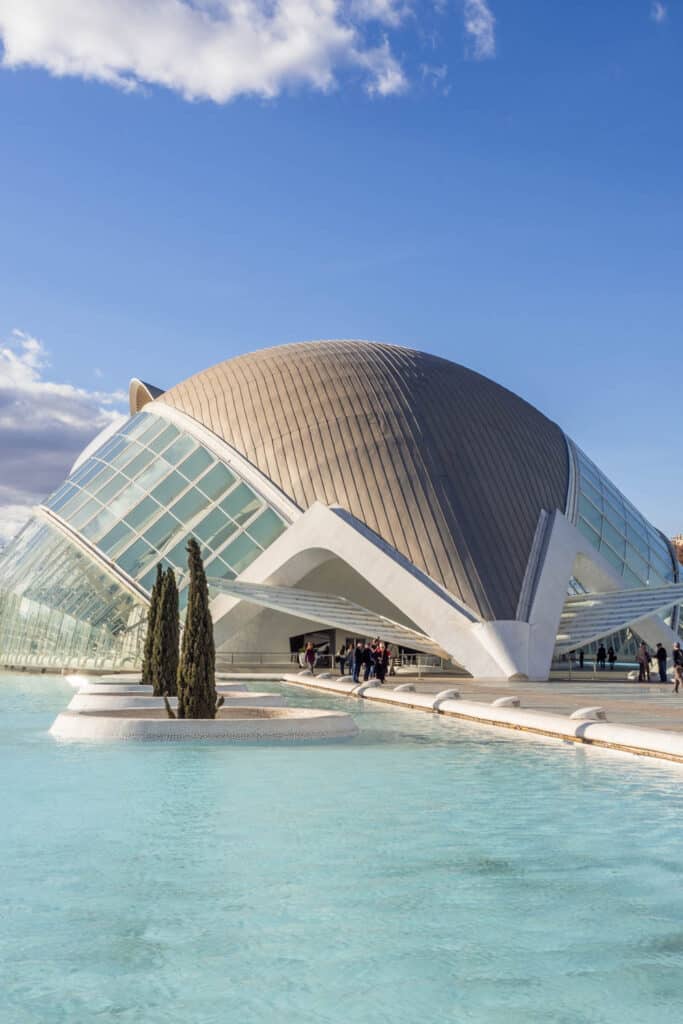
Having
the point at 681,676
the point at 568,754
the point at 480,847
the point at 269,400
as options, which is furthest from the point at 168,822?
the point at 269,400

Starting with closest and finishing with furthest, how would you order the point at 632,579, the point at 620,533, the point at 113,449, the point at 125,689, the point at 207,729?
the point at 207,729
the point at 125,689
the point at 632,579
the point at 620,533
the point at 113,449

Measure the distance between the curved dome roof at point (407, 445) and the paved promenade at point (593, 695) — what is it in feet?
10.3

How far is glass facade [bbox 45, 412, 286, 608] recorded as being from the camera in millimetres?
35281

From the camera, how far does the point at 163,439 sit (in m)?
39.7

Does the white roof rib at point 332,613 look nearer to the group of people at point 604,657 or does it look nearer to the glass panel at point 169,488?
the glass panel at point 169,488

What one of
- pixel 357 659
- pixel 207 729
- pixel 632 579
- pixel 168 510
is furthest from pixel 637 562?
pixel 207 729

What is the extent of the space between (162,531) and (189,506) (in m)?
1.34

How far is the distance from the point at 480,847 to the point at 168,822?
105 inches

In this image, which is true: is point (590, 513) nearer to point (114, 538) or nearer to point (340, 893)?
point (114, 538)

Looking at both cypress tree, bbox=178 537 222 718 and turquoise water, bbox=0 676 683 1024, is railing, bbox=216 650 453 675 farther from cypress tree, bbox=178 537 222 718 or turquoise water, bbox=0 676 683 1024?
turquoise water, bbox=0 676 683 1024

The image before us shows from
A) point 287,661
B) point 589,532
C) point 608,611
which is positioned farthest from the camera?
point 287,661

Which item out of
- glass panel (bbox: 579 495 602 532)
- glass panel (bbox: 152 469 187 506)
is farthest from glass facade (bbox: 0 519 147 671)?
glass panel (bbox: 579 495 602 532)

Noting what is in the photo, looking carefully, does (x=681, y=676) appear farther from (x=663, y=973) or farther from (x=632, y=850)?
(x=663, y=973)

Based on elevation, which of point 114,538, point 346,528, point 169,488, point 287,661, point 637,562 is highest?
point 169,488
